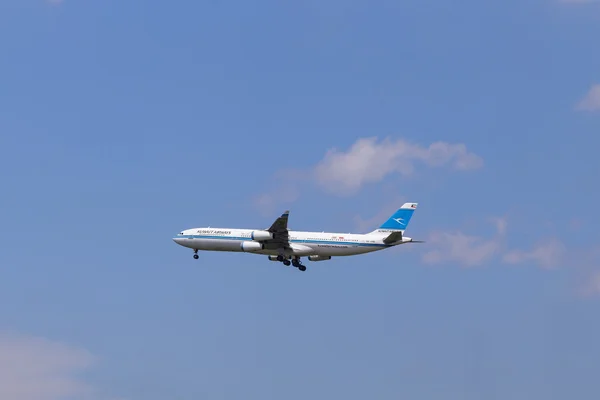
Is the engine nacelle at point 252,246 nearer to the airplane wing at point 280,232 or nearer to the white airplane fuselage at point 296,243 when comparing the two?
the white airplane fuselage at point 296,243

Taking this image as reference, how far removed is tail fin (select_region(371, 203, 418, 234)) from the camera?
3898 inches

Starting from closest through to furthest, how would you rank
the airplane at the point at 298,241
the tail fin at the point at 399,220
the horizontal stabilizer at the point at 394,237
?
1. the horizontal stabilizer at the point at 394,237
2. the airplane at the point at 298,241
3. the tail fin at the point at 399,220

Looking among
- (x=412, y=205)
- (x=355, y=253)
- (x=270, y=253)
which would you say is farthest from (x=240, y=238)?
(x=412, y=205)

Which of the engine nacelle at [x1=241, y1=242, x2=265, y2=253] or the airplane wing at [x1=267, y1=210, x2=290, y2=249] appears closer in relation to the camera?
the airplane wing at [x1=267, y1=210, x2=290, y2=249]

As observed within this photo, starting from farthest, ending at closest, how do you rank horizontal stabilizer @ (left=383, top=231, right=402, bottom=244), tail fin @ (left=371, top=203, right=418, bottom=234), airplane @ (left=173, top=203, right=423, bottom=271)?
tail fin @ (left=371, top=203, right=418, bottom=234) < airplane @ (left=173, top=203, right=423, bottom=271) < horizontal stabilizer @ (left=383, top=231, right=402, bottom=244)

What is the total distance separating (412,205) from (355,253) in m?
9.65

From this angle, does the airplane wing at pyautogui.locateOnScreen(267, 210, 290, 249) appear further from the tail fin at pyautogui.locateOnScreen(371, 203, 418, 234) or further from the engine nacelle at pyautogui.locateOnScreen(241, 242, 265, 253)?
the tail fin at pyautogui.locateOnScreen(371, 203, 418, 234)

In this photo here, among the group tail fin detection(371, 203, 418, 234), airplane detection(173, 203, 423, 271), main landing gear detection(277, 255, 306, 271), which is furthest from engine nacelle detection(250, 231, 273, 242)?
tail fin detection(371, 203, 418, 234)

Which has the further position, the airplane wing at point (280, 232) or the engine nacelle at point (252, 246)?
the engine nacelle at point (252, 246)

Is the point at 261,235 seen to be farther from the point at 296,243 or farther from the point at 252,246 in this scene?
the point at 296,243

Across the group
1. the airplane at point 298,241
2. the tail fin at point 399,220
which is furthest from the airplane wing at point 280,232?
the tail fin at point 399,220

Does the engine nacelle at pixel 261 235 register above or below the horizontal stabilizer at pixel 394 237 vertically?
above

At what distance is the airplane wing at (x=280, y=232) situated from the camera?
94312mm

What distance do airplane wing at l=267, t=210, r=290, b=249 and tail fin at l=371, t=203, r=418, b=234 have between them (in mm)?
10168
